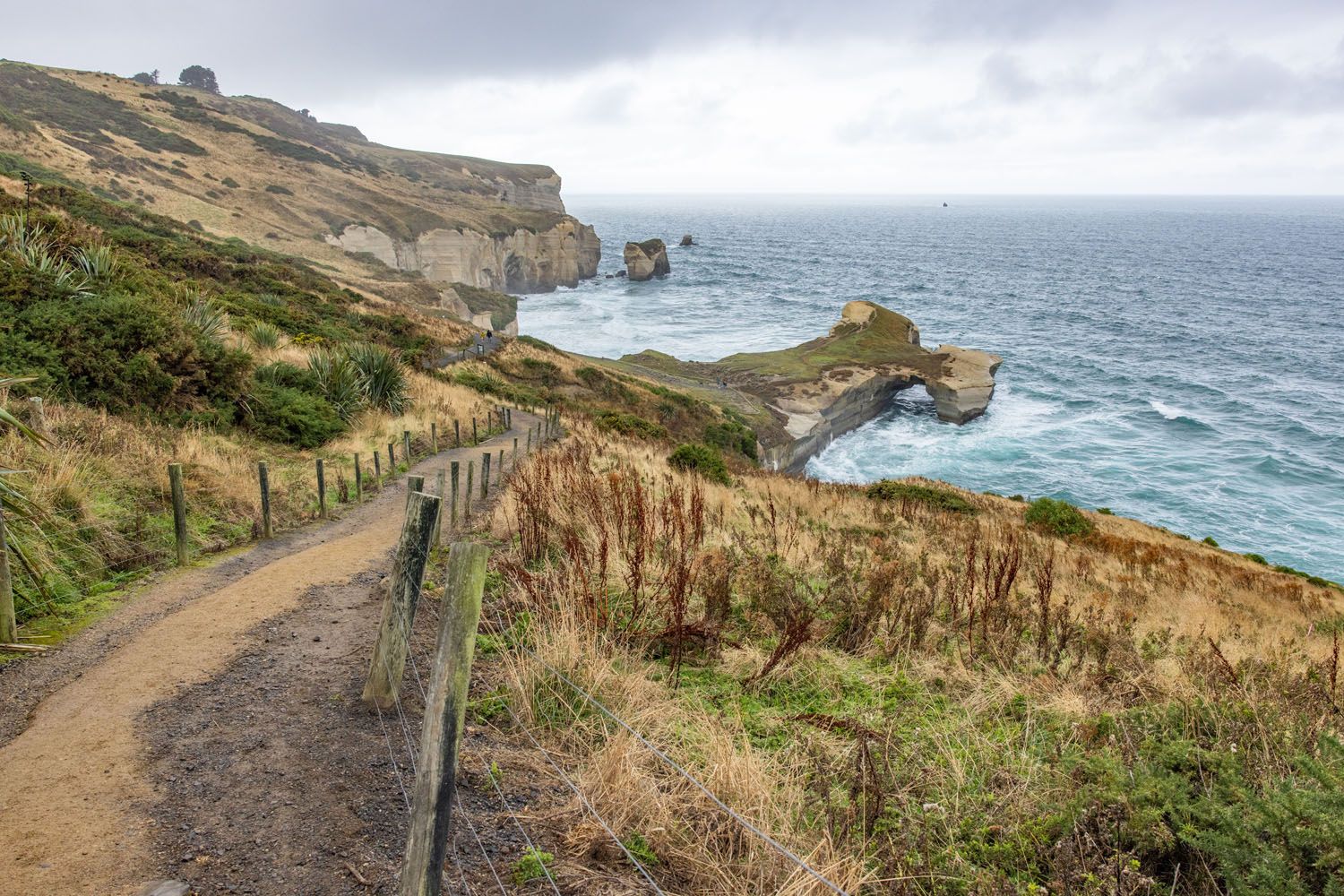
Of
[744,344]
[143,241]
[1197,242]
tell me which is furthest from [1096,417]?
[1197,242]

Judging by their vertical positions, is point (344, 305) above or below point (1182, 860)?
above

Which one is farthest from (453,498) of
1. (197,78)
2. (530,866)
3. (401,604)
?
(197,78)

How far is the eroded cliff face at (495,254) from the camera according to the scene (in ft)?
209

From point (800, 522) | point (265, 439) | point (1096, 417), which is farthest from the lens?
point (1096, 417)

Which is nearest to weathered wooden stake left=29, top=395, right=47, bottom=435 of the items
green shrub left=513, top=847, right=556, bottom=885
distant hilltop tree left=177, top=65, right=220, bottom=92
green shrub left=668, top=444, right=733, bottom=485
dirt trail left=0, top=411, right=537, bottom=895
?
dirt trail left=0, top=411, right=537, bottom=895

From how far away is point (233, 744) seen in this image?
470 centimetres

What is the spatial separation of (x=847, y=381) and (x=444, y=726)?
4312 centimetres

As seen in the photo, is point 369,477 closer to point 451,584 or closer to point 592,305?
point 451,584

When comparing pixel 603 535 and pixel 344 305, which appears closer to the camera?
pixel 603 535

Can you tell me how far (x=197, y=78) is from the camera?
116875 mm

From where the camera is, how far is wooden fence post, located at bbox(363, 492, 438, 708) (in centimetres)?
481

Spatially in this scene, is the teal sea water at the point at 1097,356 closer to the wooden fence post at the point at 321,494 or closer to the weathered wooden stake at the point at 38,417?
the wooden fence post at the point at 321,494

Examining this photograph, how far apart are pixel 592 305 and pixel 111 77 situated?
2130 inches

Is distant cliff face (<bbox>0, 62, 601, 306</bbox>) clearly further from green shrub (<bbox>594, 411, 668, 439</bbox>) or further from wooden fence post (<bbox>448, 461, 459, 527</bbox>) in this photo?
wooden fence post (<bbox>448, 461, 459, 527</bbox>)
